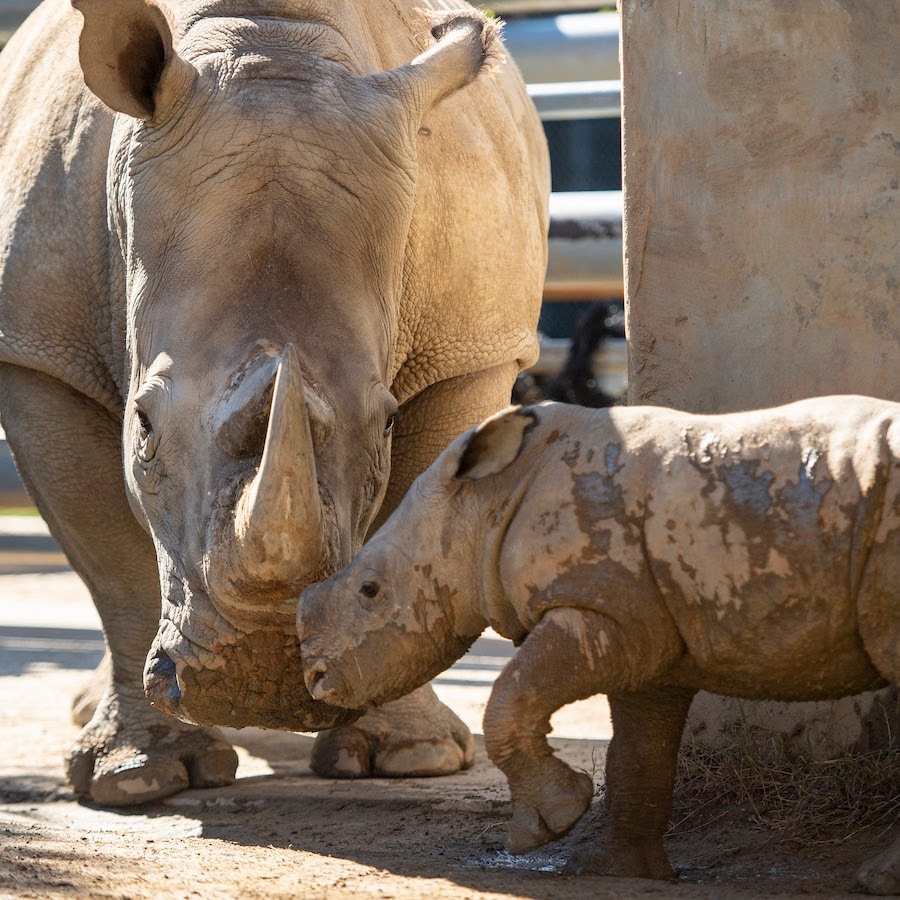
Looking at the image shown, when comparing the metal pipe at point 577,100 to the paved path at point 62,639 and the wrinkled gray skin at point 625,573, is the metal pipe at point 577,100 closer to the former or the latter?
the paved path at point 62,639

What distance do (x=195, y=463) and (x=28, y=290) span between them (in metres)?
1.38

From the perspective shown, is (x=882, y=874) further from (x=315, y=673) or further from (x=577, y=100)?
(x=577, y=100)

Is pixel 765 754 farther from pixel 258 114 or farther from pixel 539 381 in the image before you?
pixel 539 381

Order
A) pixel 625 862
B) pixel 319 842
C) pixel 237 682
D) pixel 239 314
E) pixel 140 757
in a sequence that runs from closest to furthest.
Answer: pixel 625 862 → pixel 237 682 → pixel 239 314 → pixel 319 842 → pixel 140 757

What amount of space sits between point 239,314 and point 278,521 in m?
0.72

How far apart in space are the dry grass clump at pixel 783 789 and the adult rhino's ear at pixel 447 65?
196 centimetres

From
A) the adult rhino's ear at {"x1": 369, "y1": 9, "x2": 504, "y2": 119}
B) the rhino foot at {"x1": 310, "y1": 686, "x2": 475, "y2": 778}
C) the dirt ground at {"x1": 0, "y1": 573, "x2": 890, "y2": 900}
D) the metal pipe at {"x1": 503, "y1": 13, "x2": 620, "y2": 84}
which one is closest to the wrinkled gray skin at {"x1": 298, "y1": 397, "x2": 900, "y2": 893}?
the dirt ground at {"x1": 0, "y1": 573, "x2": 890, "y2": 900}

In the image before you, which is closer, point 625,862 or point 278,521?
point 278,521

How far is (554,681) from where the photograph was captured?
12.0 ft

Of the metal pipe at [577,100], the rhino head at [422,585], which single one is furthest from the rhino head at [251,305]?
the metal pipe at [577,100]

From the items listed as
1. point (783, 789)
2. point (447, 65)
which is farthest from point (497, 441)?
point (447, 65)

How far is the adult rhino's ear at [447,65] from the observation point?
4.88 meters

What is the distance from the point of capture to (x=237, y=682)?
421 centimetres

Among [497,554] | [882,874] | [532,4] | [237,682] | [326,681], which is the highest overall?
[532,4]
